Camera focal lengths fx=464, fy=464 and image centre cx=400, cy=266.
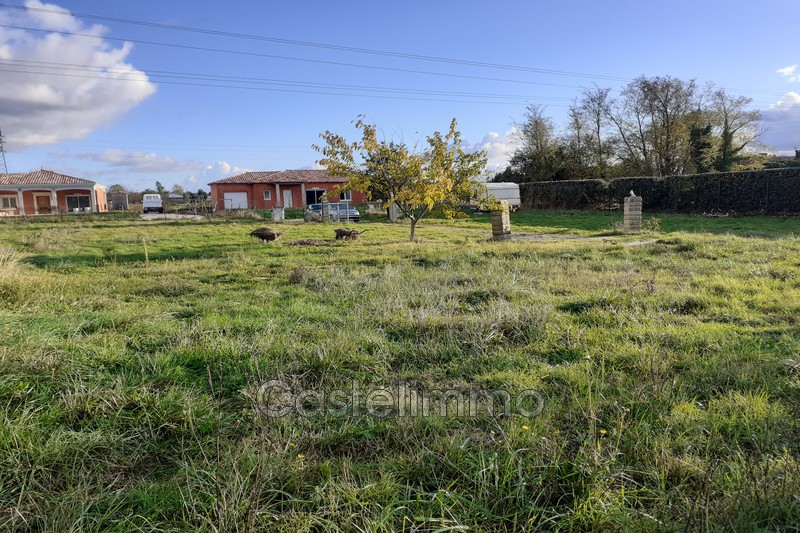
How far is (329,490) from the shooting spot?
2.07 meters

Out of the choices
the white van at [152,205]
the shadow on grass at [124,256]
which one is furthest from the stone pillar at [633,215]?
the white van at [152,205]

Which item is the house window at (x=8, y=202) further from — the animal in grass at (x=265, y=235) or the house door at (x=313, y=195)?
the animal in grass at (x=265, y=235)

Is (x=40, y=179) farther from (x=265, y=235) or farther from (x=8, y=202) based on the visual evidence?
(x=265, y=235)

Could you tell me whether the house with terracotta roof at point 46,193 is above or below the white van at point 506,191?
above

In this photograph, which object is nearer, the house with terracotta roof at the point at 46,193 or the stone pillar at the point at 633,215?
the stone pillar at the point at 633,215

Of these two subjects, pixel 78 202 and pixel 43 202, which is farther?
pixel 78 202

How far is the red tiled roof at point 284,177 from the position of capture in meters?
44.6

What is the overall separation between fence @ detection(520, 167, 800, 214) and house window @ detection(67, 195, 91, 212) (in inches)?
1729

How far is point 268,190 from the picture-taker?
4522 cm

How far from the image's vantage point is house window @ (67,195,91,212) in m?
45.7

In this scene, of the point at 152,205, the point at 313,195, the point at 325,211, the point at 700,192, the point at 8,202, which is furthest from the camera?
the point at 313,195

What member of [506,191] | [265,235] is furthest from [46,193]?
[506,191]

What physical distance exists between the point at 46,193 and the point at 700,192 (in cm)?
5405

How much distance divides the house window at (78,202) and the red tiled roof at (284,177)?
13066 millimetres
